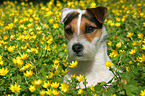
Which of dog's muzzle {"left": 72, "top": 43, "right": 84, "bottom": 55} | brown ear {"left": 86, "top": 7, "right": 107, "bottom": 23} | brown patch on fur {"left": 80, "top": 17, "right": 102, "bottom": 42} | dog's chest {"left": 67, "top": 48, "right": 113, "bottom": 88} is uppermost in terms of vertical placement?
brown ear {"left": 86, "top": 7, "right": 107, "bottom": 23}

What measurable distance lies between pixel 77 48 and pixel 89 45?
29 cm

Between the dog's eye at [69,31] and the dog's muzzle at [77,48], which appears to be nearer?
the dog's muzzle at [77,48]

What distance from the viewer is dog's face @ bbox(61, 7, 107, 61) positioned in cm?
310

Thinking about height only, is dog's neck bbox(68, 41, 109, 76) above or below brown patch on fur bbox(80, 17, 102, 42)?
below

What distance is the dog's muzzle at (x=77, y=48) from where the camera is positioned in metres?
3.02

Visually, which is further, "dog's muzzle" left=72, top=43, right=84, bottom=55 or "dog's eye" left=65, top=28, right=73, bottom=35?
"dog's eye" left=65, top=28, right=73, bottom=35

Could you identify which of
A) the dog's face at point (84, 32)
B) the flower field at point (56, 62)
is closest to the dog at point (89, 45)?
the dog's face at point (84, 32)

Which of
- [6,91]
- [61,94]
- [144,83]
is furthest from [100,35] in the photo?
[6,91]

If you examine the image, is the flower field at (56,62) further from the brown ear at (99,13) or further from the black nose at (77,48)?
the brown ear at (99,13)

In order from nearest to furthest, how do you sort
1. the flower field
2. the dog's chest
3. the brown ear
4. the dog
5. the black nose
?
1. the flower field
2. the black nose
3. the dog
4. the dog's chest
5. the brown ear

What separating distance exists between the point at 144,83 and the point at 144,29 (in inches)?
115

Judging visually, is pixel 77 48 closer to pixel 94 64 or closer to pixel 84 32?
pixel 84 32

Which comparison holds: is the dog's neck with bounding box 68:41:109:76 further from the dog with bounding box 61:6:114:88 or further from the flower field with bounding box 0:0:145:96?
the flower field with bounding box 0:0:145:96

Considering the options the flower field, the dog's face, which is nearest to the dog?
the dog's face
